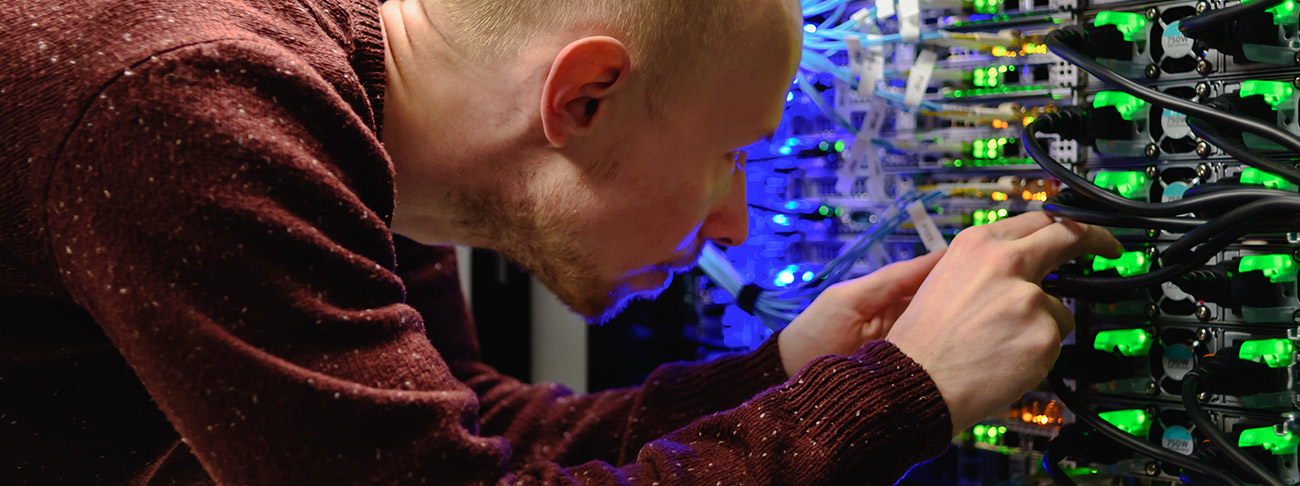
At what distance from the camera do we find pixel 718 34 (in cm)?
76

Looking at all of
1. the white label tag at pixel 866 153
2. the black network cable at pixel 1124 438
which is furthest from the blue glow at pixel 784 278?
the black network cable at pixel 1124 438

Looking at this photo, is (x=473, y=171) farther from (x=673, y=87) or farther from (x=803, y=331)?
(x=803, y=331)

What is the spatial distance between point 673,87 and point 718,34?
6 cm

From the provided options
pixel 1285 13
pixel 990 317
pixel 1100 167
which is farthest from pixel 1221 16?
pixel 990 317

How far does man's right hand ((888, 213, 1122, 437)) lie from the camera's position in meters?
0.70

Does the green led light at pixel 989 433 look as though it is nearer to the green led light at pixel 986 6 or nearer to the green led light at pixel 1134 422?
the green led light at pixel 1134 422

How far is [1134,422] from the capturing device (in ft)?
2.61

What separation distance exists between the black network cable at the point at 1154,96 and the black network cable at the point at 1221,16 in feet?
0.17

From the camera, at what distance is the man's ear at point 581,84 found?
0.71 meters

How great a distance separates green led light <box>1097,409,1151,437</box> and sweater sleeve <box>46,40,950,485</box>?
53 cm

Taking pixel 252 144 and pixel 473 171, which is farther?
pixel 473 171

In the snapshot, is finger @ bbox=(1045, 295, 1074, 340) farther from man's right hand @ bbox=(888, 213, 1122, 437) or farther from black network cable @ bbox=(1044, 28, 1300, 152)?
black network cable @ bbox=(1044, 28, 1300, 152)

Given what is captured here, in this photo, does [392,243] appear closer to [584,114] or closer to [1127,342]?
[584,114]

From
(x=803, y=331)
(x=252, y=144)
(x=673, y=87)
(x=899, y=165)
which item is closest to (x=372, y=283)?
(x=252, y=144)
